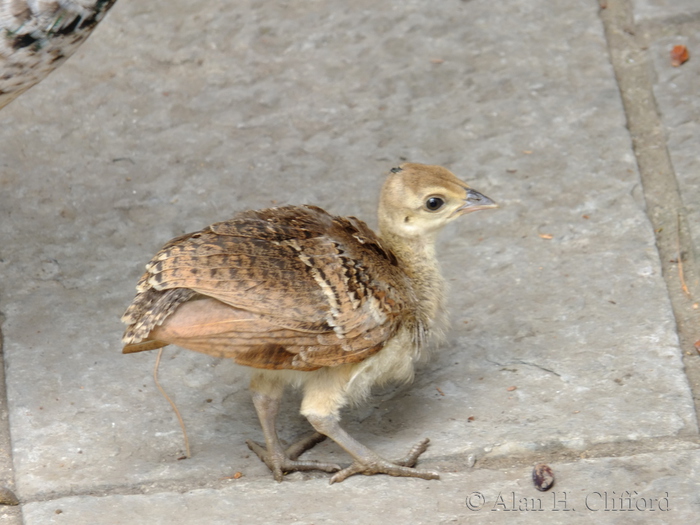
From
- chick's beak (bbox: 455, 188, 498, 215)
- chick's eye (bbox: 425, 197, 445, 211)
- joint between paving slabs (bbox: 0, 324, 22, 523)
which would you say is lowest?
joint between paving slabs (bbox: 0, 324, 22, 523)

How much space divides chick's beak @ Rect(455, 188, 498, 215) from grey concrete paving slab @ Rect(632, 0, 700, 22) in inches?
71.5

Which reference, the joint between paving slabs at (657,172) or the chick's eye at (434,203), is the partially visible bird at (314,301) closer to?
the chick's eye at (434,203)

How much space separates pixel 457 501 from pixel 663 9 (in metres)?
2.76

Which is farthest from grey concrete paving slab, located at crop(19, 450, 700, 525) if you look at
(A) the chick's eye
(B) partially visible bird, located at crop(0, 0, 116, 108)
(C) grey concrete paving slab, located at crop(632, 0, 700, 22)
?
(C) grey concrete paving slab, located at crop(632, 0, 700, 22)

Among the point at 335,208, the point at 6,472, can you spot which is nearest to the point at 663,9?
the point at 335,208

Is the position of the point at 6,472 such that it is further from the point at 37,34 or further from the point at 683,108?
the point at 683,108

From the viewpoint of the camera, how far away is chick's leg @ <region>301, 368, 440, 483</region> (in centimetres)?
288

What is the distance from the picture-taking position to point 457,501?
2.71m

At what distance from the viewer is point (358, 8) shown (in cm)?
484

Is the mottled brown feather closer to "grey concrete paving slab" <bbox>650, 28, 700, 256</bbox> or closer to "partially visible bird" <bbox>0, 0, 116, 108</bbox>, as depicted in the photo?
"partially visible bird" <bbox>0, 0, 116, 108</bbox>

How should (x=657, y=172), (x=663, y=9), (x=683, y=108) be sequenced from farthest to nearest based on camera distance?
(x=663, y=9), (x=683, y=108), (x=657, y=172)

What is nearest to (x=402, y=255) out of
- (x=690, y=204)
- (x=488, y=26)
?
(x=690, y=204)

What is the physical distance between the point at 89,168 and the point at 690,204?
230 cm

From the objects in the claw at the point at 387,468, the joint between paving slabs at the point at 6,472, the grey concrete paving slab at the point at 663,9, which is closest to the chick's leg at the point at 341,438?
the claw at the point at 387,468
